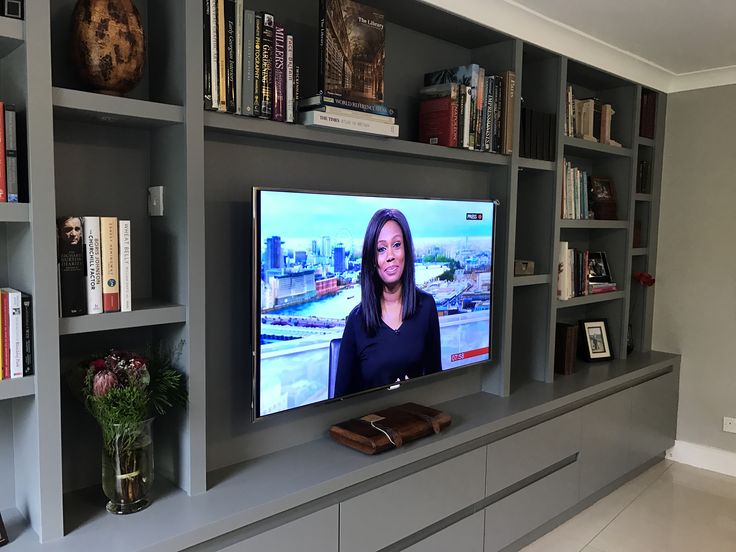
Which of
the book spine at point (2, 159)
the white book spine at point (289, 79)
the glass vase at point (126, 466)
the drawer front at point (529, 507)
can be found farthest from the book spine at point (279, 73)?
the drawer front at point (529, 507)

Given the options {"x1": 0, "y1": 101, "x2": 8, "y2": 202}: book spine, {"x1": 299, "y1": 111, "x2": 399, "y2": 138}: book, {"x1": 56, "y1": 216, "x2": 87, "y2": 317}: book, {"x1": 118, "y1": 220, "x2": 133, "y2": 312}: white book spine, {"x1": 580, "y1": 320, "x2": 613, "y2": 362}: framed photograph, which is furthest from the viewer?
{"x1": 580, "y1": 320, "x2": 613, "y2": 362}: framed photograph

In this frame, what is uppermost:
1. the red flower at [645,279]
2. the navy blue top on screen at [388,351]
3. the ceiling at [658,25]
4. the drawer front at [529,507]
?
the ceiling at [658,25]

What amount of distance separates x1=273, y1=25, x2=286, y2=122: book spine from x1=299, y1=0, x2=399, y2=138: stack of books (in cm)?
10

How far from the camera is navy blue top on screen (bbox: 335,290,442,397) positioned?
2297mm

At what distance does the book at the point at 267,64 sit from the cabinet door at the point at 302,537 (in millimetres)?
1239

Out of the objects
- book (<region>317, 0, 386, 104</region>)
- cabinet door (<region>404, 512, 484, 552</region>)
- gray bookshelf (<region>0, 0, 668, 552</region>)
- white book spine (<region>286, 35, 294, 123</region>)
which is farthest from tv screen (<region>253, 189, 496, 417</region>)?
cabinet door (<region>404, 512, 484, 552</region>)

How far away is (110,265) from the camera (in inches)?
66.0

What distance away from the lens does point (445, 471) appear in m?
2.36

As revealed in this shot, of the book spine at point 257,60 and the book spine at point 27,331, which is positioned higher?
the book spine at point 257,60

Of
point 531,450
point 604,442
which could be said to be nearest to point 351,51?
point 531,450

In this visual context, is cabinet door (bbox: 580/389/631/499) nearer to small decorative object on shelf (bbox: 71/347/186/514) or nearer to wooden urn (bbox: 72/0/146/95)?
small decorative object on shelf (bbox: 71/347/186/514)

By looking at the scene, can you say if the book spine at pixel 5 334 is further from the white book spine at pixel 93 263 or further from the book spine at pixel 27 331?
the white book spine at pixel 93 263

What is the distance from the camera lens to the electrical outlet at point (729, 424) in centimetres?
375

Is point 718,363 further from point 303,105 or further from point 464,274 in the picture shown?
point 303,105
